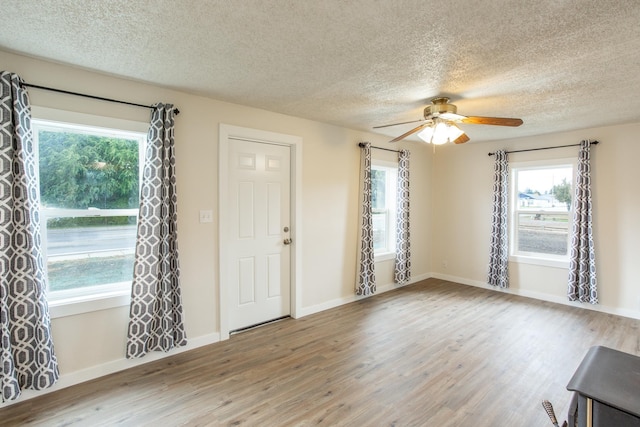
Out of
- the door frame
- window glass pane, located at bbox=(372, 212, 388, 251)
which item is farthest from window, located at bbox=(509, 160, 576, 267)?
the door frame

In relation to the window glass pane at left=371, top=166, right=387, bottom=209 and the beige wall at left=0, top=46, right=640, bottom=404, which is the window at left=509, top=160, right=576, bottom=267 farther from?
the window glass pane at left=371, top=166, right=387, bottom=209

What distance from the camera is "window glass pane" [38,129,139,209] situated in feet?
8.14

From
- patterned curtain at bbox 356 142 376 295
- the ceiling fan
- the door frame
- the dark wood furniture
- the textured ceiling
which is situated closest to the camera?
Result: the dark wood furniture

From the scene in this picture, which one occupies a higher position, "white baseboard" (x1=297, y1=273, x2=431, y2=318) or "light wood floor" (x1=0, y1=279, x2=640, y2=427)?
"white baseboard" (x1=297, y1=273, x2=431, y2=318)

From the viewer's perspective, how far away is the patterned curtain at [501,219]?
495cm

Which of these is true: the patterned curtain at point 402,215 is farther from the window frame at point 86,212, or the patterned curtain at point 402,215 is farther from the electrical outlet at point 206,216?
the window frame at point 86,212

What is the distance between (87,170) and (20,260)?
835mm

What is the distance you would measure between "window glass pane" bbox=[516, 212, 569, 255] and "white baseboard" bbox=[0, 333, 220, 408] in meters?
4.88

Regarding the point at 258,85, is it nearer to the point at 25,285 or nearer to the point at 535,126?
the point at 25,285

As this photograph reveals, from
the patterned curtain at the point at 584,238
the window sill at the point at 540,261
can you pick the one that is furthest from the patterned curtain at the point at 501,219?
the patterned curtain at the point at 584,238

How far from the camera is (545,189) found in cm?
475

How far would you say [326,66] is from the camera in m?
2.38

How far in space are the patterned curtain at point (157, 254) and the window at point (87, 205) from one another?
0.22 metres

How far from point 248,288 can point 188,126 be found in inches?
72.7
